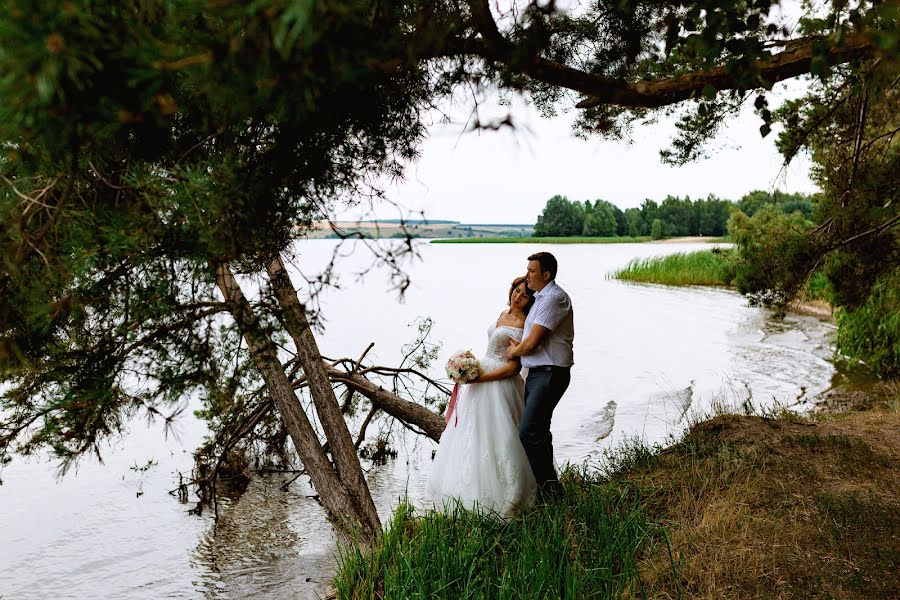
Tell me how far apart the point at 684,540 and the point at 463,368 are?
6.52 feet

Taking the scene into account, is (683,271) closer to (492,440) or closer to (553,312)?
(492,440)

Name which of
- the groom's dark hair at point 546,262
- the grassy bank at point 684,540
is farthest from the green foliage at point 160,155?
the groom's dark hair at point 546,262

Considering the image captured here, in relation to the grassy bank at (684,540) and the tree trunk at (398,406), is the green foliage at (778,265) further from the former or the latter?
the tree trunk at (398,406)

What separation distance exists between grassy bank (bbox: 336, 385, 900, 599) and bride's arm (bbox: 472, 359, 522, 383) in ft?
3.28

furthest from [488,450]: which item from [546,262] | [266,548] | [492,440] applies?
[266,548]

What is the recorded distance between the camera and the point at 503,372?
565 centimetres

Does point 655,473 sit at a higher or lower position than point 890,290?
lower

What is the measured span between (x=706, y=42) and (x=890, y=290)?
9.57 meters

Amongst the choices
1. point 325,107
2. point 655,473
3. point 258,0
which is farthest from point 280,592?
point 258,0

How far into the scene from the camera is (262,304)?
305 centimetres

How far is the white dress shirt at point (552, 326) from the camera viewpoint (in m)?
5.27

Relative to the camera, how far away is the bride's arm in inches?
222

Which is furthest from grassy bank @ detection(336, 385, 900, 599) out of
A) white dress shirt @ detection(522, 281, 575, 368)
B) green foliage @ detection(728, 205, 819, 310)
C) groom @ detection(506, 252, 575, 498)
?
green foliage @ detection(728, 205, 819, 310)

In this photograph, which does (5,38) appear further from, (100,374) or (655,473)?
(655,473)
